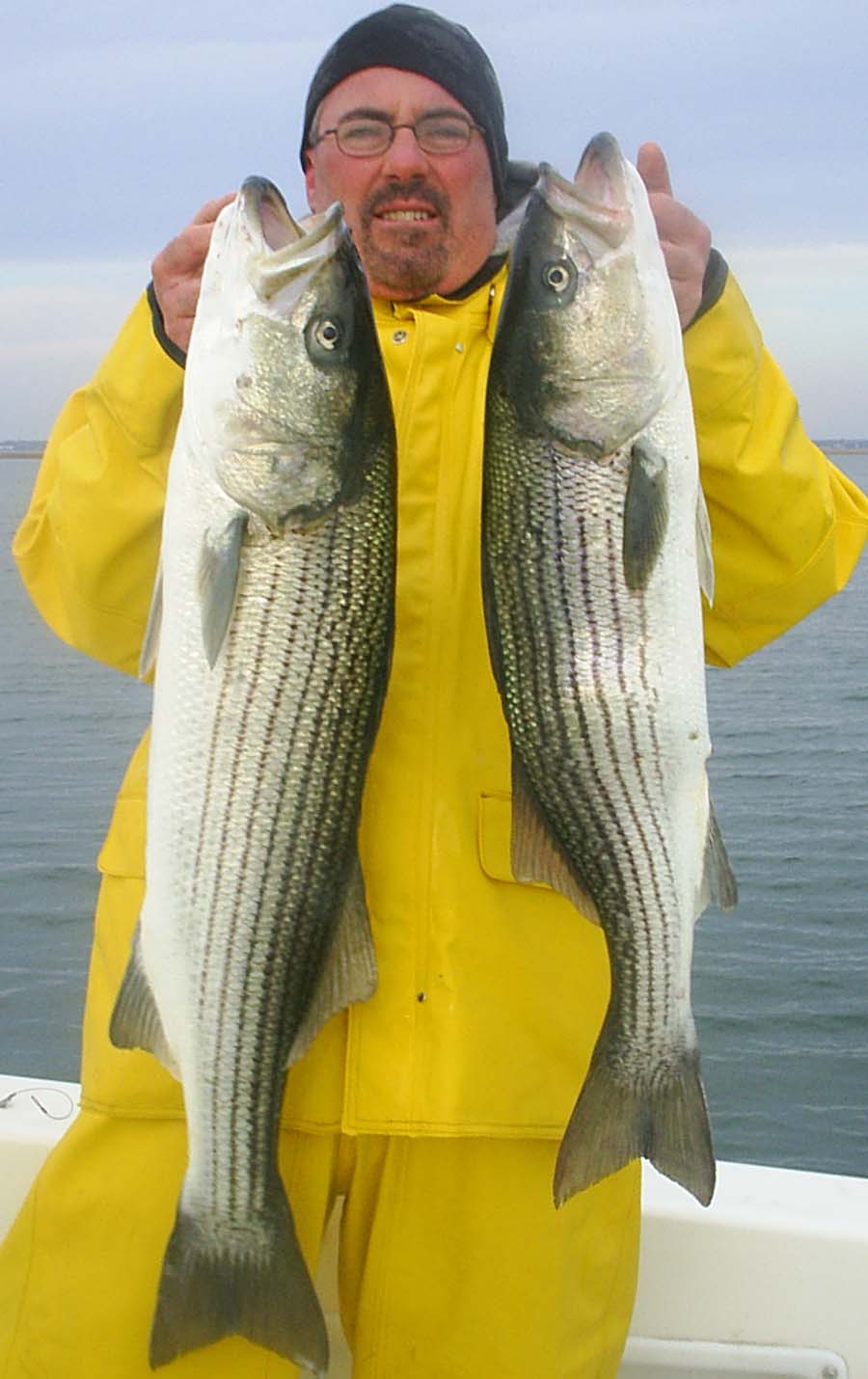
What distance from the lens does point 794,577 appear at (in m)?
2.84

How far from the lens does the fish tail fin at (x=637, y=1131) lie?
2.40 meters

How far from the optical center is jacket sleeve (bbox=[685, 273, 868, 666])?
2.67 m

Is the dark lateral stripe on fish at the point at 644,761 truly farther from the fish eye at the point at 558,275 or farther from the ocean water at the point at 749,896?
the ocean water at the point at 749,896

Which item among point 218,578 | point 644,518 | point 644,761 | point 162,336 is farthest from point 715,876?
point 162,336

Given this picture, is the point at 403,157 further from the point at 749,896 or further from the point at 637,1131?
the point at 749,896

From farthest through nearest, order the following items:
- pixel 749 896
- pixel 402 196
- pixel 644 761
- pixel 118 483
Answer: pixel 749 896
pixel 402 196
pixel 118 483
pixel 644 761

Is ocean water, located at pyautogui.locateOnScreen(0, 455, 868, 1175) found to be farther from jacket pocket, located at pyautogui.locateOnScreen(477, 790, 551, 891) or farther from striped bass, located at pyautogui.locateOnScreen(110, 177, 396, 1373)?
striped bass, located at pyautogui.locateOnScreen(110, 177, 396, 1373)

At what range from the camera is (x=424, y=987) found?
267 centimetres

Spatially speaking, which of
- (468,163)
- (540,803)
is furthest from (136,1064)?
(468,163)

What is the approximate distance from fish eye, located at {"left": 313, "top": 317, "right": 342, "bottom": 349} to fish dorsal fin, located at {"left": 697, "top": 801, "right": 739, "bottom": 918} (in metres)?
1.06

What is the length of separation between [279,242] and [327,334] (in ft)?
0.62

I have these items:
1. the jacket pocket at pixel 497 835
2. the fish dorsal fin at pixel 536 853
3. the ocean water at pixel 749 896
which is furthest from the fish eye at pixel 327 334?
the ocean water at pixel 749 896

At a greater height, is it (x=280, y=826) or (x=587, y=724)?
(x=587, y=724)

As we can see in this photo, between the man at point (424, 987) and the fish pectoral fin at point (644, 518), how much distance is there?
0.42 meters
